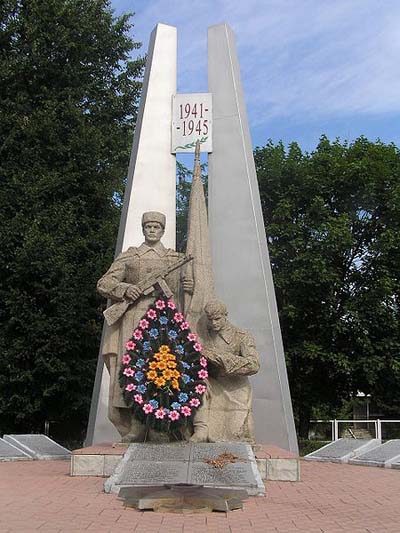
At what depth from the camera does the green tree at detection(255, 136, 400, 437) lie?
14.7m

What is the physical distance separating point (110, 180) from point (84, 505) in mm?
12340

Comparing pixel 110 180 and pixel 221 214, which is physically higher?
pixel 110 180

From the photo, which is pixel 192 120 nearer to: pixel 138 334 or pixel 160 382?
pixel 138 334

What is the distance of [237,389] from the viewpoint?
7918 millimetres

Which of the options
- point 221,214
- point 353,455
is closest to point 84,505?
point 353,455

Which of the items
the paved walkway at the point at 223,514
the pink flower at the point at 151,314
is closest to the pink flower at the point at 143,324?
the pink flower at the point at 151,314

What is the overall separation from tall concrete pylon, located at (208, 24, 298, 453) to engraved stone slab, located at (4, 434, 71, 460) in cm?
309

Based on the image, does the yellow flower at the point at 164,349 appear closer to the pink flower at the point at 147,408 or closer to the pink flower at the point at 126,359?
the pink flower at the point at 126,359

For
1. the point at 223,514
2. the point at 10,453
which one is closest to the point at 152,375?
the point at 223,514

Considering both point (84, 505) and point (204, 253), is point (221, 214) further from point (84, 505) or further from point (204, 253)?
point (84, 505)

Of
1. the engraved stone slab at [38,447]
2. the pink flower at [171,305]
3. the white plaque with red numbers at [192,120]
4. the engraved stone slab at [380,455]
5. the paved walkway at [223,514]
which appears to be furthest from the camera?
the white plaque with red numbers at [192,120]

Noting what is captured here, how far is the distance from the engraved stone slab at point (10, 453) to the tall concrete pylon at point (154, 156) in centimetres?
167

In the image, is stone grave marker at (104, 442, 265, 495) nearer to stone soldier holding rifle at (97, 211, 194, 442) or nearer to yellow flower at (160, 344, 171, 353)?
stone soldier holding rifle at (97, 211, 194, 442)

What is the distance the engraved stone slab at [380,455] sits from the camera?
29.2 feet
